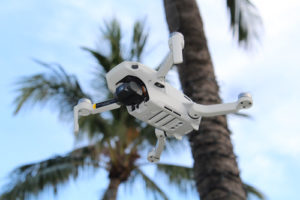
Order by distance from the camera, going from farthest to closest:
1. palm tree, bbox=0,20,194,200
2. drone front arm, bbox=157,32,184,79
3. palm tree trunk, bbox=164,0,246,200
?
1. palm tree, bbox=0,20,194,200
2. palm tree trunk, bbox=164,0,246,200
3. drone front arm, bbox=157,32,184,79

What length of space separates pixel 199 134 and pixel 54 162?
7.15 m

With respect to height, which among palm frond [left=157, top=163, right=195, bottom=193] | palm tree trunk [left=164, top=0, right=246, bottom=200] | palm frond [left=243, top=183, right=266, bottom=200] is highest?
palm tree trunk [left=164, top=0, right=246, bottom=200]

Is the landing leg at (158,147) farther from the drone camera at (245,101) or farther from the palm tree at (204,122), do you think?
the palm tree at (204,122)

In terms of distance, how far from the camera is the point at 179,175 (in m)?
10.6

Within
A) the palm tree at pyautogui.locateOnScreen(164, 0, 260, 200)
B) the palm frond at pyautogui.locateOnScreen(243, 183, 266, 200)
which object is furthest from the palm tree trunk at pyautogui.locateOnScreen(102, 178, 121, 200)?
the palm tree at pyautogui.locateOnScreen(164, 0, 260, 200)

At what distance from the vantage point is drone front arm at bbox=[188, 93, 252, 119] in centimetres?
221

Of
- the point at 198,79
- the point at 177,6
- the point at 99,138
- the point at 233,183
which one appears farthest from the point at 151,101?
the point at 99,138

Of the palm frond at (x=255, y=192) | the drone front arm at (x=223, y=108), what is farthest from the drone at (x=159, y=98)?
the palm frond at (x=255, y=192)

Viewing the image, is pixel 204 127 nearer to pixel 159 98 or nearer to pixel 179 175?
pixel 159 98

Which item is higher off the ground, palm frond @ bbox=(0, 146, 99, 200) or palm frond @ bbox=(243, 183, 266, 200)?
palm frond @ bbox=(0, 146, 99, 200)

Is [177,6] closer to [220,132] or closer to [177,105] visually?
[220,132]

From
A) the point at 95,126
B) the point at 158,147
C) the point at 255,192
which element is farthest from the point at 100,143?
the point at 158,147

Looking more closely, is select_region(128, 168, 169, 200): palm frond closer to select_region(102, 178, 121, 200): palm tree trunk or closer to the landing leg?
select_region(102, 178, 121, 200): palm tree trunk

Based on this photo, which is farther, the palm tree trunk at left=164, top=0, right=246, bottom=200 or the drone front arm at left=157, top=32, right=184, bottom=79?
the palm tree trunk at left=164, top=0, right=246, bottom=200
